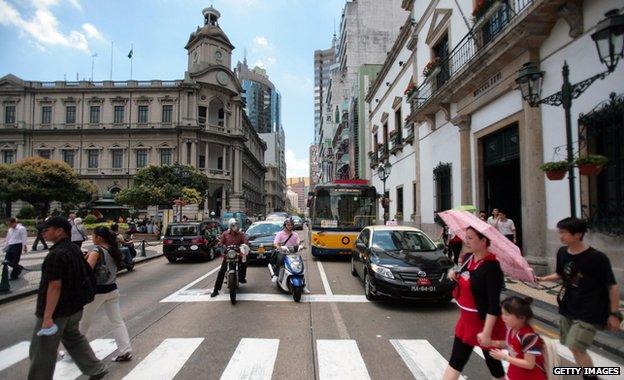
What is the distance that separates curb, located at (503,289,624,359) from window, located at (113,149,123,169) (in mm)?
61565

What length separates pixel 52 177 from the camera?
132 ft

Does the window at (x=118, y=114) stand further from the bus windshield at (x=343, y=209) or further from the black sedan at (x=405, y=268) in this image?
the black sedan at (x=405, y=268)

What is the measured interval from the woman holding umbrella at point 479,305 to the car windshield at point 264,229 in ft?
42.6

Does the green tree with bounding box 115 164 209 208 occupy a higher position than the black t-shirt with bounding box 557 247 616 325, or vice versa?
the green tree with bounding box 115 164 209 208

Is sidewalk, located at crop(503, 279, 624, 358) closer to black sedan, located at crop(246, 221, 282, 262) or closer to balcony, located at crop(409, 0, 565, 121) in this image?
balcony, located at crop(409, 0, 565, 121)

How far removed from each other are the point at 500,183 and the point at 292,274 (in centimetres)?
981

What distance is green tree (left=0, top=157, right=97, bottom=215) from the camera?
38.4 meters

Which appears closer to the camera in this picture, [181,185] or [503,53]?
[503,53]

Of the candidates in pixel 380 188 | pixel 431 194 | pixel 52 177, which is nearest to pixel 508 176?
pixel 431 194

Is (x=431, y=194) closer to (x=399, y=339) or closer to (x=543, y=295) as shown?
(x=543, y=295)

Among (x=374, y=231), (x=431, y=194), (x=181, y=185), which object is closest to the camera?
(x=374, y=231)

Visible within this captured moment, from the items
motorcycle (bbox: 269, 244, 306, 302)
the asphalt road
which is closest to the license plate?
the asphalt road

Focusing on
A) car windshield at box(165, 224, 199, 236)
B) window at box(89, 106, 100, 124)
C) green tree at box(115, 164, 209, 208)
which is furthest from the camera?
window at box(89, 106, 100, 124)

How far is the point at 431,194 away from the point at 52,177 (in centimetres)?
3840
